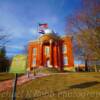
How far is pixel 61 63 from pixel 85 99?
1184 inches

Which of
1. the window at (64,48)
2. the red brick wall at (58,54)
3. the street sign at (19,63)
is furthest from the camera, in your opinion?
the street sign at (19,63)

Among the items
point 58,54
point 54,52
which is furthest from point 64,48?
point 54,52

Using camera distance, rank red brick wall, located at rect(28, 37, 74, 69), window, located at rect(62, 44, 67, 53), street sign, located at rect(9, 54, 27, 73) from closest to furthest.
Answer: red brick wall, located at rect(28, 37, 74, 69), window, located at rect(62, 44, 67, 53), street sign, located at rect(9, 54, 27, 73)

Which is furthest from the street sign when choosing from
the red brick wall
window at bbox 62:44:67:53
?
window at bbox 62:44:67:53

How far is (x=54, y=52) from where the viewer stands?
1496 inches

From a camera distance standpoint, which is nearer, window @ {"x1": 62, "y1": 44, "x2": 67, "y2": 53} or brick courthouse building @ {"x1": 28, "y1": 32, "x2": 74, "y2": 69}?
brick courthouse building @ {"x1": 28, "y1": 32, "x2": 74, "y2": 69}

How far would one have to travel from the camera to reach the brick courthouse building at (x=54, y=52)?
36.8 meters

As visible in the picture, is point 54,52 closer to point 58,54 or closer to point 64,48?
point 58,54

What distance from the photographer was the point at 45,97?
23.5 feet

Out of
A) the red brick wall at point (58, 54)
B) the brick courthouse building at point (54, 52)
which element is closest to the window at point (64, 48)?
the brick courthouse building at point (54, 52)

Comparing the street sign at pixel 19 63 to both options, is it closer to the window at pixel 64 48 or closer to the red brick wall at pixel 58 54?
the red brick wall at pixel 58 54

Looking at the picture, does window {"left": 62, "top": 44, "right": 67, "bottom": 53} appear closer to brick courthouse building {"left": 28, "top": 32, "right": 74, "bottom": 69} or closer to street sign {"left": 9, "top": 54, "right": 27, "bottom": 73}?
brick courthouse building {"left": 28, "top": 32, "right": 74, "bottom": 69}

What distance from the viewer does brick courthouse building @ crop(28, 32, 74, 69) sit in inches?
1447

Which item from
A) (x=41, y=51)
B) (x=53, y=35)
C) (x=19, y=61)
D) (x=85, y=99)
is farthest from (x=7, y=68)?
(x=85, y=99)
